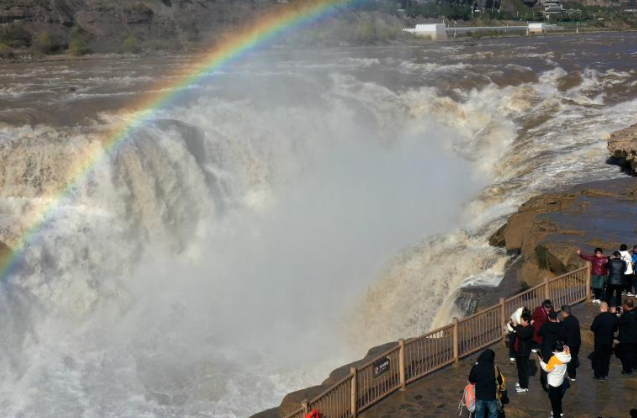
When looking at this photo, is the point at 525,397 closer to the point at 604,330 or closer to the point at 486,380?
the point at 604,330

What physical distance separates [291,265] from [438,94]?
13941mm

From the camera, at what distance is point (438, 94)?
3133 cm

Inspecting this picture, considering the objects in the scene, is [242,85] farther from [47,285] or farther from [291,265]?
[47,285]

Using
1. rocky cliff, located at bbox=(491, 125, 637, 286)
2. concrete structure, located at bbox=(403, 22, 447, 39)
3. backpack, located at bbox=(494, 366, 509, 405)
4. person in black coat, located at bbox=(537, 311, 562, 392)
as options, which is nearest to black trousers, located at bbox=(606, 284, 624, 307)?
rocky cliff, located at bbox=(491, 125, 637, 286)

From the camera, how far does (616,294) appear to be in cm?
1110

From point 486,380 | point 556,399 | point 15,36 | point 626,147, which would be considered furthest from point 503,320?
point 15,36

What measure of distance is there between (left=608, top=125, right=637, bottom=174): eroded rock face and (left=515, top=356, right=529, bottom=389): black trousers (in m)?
12.6

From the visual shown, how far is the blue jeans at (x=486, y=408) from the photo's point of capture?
782 cm

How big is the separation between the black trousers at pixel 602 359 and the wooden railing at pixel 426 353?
166cm

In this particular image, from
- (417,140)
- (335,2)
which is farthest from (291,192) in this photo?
(335,2)

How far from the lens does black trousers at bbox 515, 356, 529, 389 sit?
350 inches

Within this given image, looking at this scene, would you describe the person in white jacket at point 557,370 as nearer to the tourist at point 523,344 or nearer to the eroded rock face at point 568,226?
the tourist at point 523,344

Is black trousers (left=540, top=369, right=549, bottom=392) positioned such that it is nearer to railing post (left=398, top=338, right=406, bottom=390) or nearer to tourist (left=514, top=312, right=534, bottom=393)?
tourist (left=514, top=312, right=534, bottom=393)

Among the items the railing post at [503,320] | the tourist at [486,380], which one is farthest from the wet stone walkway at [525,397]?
the tourist at [486,380]
